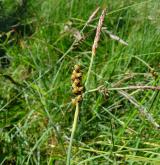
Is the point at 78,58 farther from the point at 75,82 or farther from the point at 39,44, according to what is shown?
the point at 75,82

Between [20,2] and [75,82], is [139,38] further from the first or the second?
[75,82]

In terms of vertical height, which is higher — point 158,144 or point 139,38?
point 139,38

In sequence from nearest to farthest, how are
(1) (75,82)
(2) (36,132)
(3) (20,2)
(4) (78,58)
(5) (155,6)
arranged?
(1) (75,82), (2) (36,132), (4) (78,58), (5) (155,6), (3) (20,2)

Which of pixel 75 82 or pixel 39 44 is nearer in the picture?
pixel 75 82

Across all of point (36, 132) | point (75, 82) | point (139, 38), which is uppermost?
point (75, 82)

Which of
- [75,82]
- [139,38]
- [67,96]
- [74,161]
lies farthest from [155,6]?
[75,82]

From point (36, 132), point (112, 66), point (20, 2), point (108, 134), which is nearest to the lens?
point (108, 134)

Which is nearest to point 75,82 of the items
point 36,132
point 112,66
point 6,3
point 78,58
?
point 36,132
